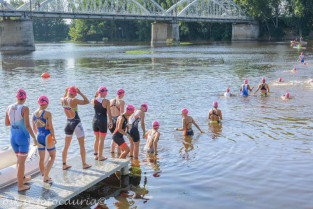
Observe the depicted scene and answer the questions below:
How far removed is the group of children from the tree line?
3750 inches

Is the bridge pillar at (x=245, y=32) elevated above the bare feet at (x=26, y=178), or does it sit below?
above

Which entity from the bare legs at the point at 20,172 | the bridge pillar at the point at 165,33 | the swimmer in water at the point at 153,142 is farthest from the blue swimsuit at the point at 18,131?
the bridge pillar at the point at 165,33

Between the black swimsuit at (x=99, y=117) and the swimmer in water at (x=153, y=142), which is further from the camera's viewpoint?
the swimmer in water at (x=153, y=142)

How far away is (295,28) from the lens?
103750 mm

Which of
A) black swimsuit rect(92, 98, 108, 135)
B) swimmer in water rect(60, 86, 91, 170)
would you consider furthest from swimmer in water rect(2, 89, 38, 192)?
black swimsuit rect(92, 98, 108, 135)

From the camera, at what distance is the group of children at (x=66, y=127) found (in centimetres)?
794

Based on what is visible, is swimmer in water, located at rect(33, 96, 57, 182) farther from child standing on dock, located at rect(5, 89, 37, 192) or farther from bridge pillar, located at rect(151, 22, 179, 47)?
bridge pillar, located at rect(151, 22, 179, 47)

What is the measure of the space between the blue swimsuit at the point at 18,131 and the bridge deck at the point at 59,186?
0.81m

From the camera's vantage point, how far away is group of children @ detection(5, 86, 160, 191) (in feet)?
26.0

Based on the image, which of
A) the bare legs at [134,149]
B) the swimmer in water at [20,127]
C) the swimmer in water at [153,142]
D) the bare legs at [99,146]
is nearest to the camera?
the swimmer in water at [20,127]

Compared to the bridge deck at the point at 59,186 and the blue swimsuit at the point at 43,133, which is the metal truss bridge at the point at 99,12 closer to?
the bridge deck at the point at 59,186

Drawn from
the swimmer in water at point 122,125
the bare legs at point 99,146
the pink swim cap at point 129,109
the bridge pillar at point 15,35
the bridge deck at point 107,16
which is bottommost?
the bare legs at point 99,146

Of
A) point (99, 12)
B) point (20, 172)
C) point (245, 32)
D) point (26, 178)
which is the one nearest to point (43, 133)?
point (20, 172)

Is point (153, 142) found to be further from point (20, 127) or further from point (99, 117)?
point (20, 127)
